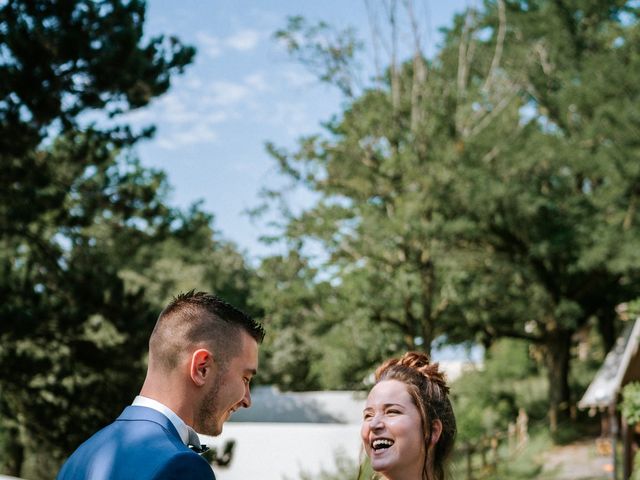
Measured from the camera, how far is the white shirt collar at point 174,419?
2.19 meters

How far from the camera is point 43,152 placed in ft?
54.3

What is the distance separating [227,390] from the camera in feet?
7.54

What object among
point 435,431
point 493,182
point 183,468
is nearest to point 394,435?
point 435,431

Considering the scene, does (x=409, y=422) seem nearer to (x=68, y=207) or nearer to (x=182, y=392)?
(x=182, y=392)

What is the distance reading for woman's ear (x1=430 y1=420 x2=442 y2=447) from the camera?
3686 millimetres

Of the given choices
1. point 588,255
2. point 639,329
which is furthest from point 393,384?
point 588,255

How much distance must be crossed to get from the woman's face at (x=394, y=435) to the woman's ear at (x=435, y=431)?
80 millimetres

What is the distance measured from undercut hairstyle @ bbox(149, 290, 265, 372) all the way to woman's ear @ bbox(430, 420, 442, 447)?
1599mm

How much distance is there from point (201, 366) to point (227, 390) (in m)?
0.12

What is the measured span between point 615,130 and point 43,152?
18.6 m

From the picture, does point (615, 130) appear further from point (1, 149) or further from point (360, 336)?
point (1, 149)

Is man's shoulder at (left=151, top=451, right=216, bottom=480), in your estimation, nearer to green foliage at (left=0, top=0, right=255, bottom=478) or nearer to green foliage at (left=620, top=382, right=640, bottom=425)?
green foliage at (left=620, top=382, right=640, bottom=425)

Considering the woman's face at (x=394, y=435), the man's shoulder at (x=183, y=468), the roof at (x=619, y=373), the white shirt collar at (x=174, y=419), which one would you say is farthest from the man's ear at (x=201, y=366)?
the roof at (x=619, y=373)

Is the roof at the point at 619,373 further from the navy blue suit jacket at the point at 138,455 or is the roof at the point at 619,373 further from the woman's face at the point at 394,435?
the navy blue suit jacket at the point at 138,455
